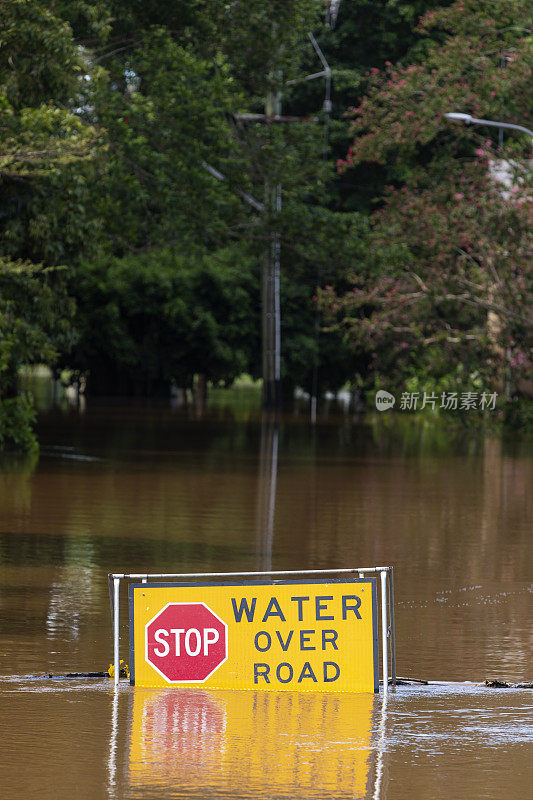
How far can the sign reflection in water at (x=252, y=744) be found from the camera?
6.34m

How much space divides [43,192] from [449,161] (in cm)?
2196

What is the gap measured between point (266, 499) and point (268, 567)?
646 centimetres

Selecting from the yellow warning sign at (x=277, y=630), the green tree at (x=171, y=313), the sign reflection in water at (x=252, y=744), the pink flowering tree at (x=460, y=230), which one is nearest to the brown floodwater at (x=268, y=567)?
the sign reflection in water at (x=252, y=744)

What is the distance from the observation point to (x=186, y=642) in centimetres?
812

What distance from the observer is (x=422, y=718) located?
763cm

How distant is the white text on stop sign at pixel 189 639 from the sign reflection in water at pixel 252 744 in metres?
0.21

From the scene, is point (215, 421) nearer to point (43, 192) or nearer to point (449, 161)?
point (449, 161)

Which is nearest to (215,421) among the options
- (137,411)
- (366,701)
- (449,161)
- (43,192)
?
(137,411)

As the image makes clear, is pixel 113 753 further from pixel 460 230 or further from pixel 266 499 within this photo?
pixel 460 230

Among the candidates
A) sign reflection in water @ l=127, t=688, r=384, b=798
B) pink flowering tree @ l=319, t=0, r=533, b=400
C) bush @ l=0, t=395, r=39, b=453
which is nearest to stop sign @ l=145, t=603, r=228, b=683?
sign reflection in water @ l=127, t=688, r=384, b=798

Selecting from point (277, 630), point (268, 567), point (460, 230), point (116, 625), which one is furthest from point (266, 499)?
point (460, 230)

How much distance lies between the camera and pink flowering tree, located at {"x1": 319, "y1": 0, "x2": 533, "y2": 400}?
3856cm

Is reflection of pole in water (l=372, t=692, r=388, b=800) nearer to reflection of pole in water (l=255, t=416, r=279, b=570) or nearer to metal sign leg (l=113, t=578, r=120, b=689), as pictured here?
metal sign leg (l=113, t=578, r=120, b=689)

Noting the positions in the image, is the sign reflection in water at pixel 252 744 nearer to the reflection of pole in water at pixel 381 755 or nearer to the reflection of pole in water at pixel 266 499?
the reflection of pole in water at pixel 381 755
